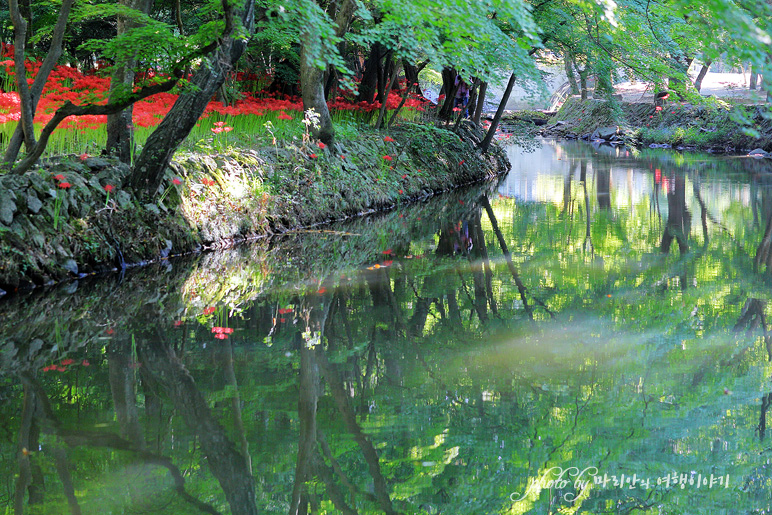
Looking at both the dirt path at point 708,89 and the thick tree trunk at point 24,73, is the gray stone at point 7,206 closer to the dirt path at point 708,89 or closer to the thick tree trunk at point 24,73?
the thick tree trunk at point 24,73

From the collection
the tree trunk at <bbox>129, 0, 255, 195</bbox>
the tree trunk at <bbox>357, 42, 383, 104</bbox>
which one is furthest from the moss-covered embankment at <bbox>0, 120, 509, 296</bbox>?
the tree trunk at <bbox>357, 42, 383, 104</bbox>

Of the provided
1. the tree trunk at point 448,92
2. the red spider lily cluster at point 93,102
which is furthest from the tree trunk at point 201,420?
the tree trunk at point 448,92

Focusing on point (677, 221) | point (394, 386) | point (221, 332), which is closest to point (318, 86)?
point (677, 221)

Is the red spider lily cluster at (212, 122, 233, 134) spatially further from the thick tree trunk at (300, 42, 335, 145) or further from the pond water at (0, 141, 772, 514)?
the pond water at (0, 141, 772, 514)

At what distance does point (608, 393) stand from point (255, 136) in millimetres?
7002

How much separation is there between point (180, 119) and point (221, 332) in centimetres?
277

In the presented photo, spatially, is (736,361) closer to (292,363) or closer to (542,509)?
(542,509)

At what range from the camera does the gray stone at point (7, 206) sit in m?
5.79

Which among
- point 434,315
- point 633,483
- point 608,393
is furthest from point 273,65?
point 633,483

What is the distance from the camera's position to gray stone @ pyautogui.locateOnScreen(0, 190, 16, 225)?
579 cm

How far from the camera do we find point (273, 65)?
41.8 ft

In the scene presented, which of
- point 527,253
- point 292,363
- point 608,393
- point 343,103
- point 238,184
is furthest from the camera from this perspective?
point 343,103

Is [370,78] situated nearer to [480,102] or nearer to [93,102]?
[480,102]

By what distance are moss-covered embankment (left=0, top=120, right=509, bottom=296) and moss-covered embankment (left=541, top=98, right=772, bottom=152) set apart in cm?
741
